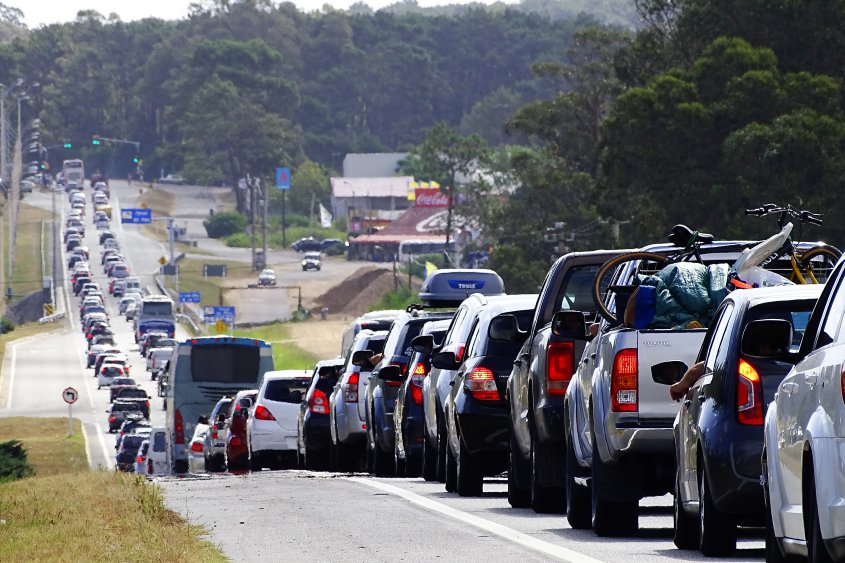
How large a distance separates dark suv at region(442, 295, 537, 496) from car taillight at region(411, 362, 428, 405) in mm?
3290

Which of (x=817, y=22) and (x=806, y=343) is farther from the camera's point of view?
(x=817, y=22)

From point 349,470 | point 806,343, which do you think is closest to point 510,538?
point 806,343

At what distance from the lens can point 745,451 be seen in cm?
1013

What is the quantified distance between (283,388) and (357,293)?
108729 millimetres

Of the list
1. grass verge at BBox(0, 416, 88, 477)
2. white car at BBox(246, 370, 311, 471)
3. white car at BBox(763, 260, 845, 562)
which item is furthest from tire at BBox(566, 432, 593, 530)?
grass verge at BBox(0, 416, 88, 477)

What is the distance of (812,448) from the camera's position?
25.3ft

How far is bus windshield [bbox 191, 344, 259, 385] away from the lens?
41.1m

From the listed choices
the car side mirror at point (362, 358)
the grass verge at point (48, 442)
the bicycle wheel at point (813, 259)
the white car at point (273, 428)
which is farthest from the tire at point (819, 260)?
the grass verge at point (48, 442)

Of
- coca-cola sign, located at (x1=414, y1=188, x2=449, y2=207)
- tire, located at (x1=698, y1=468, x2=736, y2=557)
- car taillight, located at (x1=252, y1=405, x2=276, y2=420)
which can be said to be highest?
coca-cola sign, located at (x1=414, y1=188, x2=449, y2=207)

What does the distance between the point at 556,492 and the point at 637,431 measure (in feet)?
10.5

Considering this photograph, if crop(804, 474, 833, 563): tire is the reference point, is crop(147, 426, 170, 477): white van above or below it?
below

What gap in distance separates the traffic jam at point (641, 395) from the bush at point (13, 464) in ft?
41.3

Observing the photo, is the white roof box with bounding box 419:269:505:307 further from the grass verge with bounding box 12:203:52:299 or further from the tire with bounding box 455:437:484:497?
the grass verge with bounding box 12:203:52:299

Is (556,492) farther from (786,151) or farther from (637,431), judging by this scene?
(786,151)
